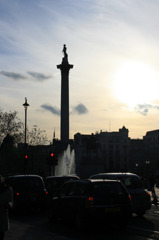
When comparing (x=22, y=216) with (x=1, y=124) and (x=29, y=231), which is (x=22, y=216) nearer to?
(x=29, y=231)

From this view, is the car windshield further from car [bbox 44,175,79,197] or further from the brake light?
car [bbox 44,175,79,197]

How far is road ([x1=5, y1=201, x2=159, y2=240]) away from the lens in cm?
1221

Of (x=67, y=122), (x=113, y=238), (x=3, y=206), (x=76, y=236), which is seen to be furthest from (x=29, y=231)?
(x=67, y=122)

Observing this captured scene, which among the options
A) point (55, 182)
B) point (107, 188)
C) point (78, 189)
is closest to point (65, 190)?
point (78, 189)

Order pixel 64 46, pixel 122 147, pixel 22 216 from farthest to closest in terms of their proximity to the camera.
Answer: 1. pixel 122 147
2. pixel 64 46
3. pixel 22 216

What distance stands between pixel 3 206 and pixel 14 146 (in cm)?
5503

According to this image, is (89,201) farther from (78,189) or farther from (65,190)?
(65,190)

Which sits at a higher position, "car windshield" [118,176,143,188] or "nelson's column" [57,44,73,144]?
"nelson's column" [57,44,73,144]

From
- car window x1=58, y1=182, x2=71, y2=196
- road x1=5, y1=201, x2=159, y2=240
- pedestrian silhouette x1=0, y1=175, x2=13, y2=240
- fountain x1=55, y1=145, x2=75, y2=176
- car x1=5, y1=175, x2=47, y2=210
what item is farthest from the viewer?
fountain x1=55, y1=145, x2=75, y2=176

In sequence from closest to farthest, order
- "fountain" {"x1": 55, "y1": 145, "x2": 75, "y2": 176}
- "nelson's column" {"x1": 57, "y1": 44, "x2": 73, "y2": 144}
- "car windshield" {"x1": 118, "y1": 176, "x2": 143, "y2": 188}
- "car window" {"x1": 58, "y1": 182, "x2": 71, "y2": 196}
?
1. "car window" {"x1": 58, "y1": 182, "x2": 71, "y2": 196}
2. "car windshield" {"x1": 118, "y1": 176, "x2": 143, "y2": 188}
3. "fountain" {"x1": 55, "y1": 145, "x2": 75, "y2": 176}
4. "nelson's column" {"x1": 57, "y1": 44, "x2": 73, "y2": 144}

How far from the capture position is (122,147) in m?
164

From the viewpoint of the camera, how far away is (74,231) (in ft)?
44.0

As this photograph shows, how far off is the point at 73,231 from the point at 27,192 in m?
6.13

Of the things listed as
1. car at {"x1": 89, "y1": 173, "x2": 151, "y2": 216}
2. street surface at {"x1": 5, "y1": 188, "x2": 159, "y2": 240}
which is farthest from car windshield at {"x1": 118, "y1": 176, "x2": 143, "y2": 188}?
street surface at {"x1": 5, "y1": 188, "x2": 159, "y2": 240}
